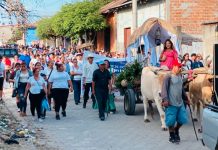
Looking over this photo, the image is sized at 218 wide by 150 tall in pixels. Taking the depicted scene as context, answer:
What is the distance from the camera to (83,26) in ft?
121

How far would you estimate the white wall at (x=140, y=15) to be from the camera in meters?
28.2

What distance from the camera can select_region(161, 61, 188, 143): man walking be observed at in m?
11.1

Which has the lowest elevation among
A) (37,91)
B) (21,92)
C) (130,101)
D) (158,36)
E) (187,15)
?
(130,101)

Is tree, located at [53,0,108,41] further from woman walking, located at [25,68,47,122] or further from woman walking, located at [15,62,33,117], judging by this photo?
woman walking, located at [25,68,47,122]

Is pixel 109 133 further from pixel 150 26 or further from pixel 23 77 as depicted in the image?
pixel 150 26

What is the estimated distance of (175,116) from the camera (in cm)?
1116

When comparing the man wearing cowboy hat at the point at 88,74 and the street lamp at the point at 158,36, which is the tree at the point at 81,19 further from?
the street lamp at the point at 158,36

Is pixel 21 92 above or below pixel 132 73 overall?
below

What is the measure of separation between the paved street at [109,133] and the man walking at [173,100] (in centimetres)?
52

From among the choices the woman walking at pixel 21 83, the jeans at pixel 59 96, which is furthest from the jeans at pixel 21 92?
the jeans at pixel 59 96

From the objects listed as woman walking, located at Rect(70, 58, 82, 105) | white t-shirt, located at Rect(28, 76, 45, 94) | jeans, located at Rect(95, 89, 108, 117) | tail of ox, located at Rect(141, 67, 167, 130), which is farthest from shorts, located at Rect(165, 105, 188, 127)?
woman walking, located at Rect(70, 58, 82, 105)

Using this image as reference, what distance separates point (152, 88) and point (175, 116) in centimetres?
259

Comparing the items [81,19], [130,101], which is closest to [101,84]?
[130,101]

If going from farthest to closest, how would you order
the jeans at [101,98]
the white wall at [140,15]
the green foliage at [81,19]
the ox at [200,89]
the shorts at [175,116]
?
the green foliage at [81,19]
the white wall at [140,15]
the jeans at [101,98]
the ox at [200,89]
the shorts at [175,116]
